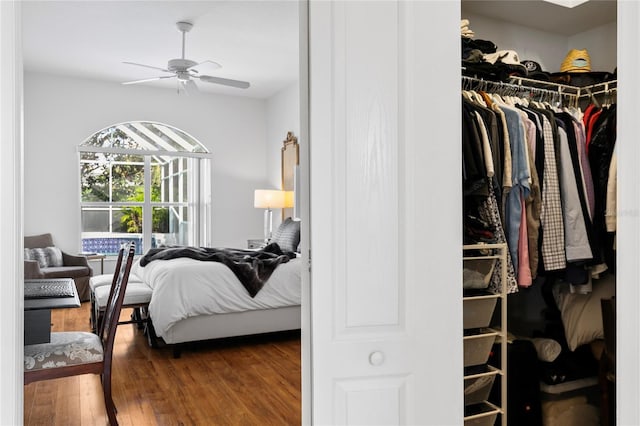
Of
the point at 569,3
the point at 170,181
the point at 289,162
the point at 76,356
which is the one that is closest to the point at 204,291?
the point at 76,356

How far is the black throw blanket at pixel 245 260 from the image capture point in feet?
13.4

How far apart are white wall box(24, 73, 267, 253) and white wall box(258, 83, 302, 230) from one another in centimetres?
16

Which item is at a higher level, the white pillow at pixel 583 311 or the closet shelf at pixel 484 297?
the closet shelf at pixel 484 297

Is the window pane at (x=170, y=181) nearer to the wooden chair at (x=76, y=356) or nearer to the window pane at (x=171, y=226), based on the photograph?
the window pane at (x=171, y=226)

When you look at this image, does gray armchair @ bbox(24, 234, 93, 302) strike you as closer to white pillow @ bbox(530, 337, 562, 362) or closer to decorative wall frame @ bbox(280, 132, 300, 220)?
decorative wall frame @ bbox(280, 132, 300, 220)

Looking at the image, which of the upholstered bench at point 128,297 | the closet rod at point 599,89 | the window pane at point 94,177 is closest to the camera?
the closet rod at point 599,89

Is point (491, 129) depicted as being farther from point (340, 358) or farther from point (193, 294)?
point (193, 294)

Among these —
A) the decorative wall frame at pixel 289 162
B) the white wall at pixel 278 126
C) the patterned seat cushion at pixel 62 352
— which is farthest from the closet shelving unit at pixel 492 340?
the white wall at pixel 278 126

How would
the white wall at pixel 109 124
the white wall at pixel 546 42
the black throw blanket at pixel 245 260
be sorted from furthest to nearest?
the white wall at pixel 109 124 → the black throw blanket at pixel 245 260 → the white wall at pixel 546 42

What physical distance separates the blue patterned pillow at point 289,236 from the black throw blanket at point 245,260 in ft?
1.66

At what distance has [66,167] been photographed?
6.47 meters

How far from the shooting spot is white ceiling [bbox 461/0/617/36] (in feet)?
8.59

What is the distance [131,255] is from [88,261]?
4412 millimetres

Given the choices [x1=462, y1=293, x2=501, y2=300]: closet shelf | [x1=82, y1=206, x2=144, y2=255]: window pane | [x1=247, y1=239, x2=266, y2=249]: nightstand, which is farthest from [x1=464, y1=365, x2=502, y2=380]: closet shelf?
[x1=82, y1=206, x2=144, y2=255]: window pane
